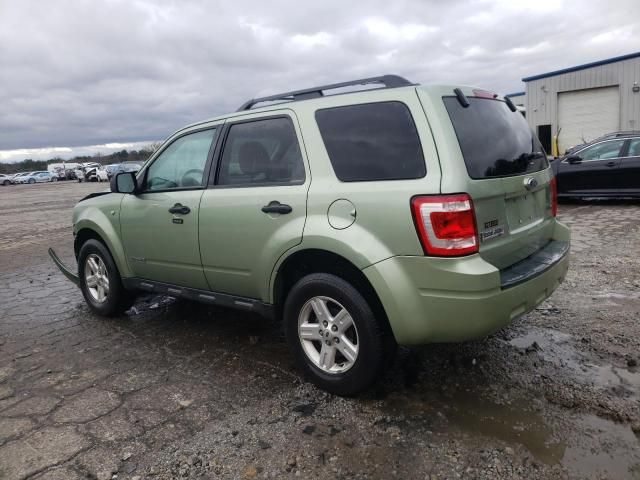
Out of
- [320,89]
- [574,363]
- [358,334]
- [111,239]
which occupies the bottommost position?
[574,363]

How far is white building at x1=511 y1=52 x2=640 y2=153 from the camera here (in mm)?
23109

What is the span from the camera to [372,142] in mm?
3059

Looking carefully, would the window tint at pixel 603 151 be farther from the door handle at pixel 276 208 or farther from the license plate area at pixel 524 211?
the door handle at pixel 276 208

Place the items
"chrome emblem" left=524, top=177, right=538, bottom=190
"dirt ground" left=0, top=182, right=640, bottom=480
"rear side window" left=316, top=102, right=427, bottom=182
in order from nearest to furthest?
"dirt ground" left=0, top=182, right=640, bottom=480 < "rear side window" left=316, top=102, right=427, bottom=182 < "chrome emblem" left=524, top=177, right=538, bottom=190

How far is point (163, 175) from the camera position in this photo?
173 inches

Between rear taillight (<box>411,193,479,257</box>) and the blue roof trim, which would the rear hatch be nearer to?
rear taillight (<box>411,193,479,257</box>)

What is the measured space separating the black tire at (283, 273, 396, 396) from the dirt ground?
14 centimetres

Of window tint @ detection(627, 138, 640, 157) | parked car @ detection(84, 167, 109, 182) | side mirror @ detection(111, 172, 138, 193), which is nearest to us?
side mirror @ detection(111, 172, 138, 193)

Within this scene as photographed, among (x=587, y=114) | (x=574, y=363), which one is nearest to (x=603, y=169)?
(x=574, y=363)

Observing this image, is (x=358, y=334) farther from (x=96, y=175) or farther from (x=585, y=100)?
(x=96, y=175)

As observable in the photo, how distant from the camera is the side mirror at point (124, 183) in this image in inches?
174

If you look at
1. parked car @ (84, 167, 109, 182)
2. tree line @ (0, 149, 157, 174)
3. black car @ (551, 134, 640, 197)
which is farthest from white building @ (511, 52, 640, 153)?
tree line @ (0, 149, 157, 174)

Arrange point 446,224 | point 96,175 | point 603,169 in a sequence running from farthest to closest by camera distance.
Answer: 1. point 96,175
2. point 603,169
3. point 446,224

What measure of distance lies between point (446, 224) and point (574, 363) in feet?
5.51
